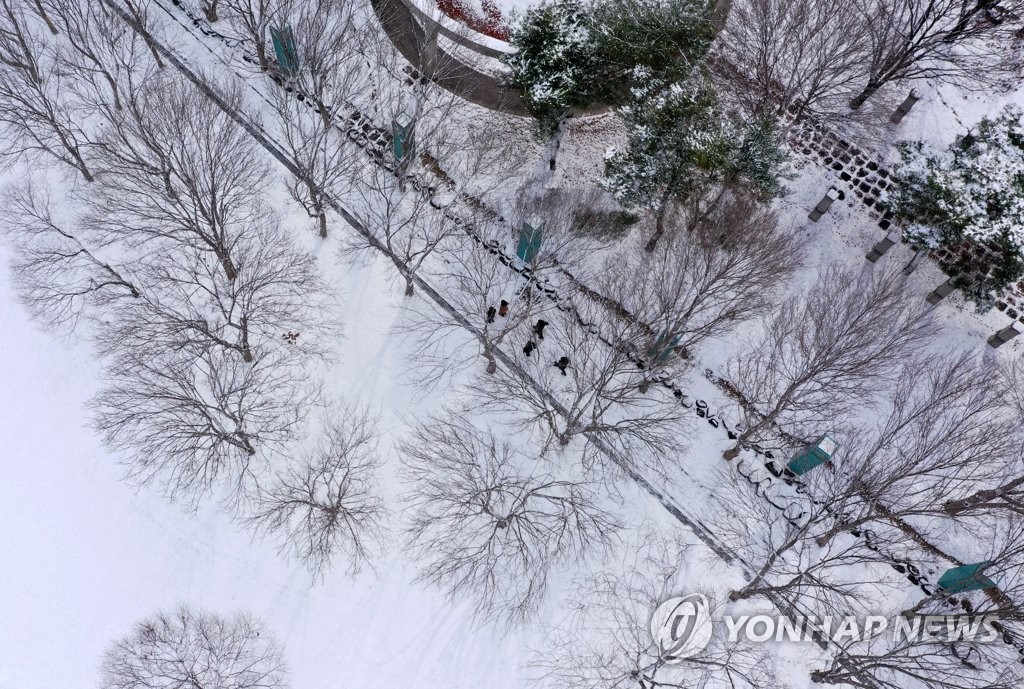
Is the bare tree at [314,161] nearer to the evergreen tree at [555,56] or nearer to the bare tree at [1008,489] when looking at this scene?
the evergreen tree at [555,56]

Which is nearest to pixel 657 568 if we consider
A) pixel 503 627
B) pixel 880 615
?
pixel 503 627

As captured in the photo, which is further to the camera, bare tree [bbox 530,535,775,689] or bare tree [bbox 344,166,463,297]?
bare tree [bbox 344,166,463,297]

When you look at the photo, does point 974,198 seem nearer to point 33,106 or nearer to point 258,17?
point 258,17

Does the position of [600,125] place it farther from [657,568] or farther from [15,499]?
[15,499]

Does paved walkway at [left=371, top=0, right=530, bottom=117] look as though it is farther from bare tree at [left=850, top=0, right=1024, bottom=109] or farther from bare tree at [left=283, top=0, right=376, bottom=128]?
bare tree at [left=850, top=0, right=1024, bottom=109]

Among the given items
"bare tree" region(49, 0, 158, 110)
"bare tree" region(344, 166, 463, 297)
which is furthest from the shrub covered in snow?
"bare tree" region(49, 0, 158, 110)

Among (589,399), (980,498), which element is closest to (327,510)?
(589,399)

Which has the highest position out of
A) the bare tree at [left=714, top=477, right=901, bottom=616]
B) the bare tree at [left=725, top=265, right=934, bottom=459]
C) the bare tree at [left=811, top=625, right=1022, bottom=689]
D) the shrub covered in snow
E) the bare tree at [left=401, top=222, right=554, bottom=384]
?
the shrub covered in snow
